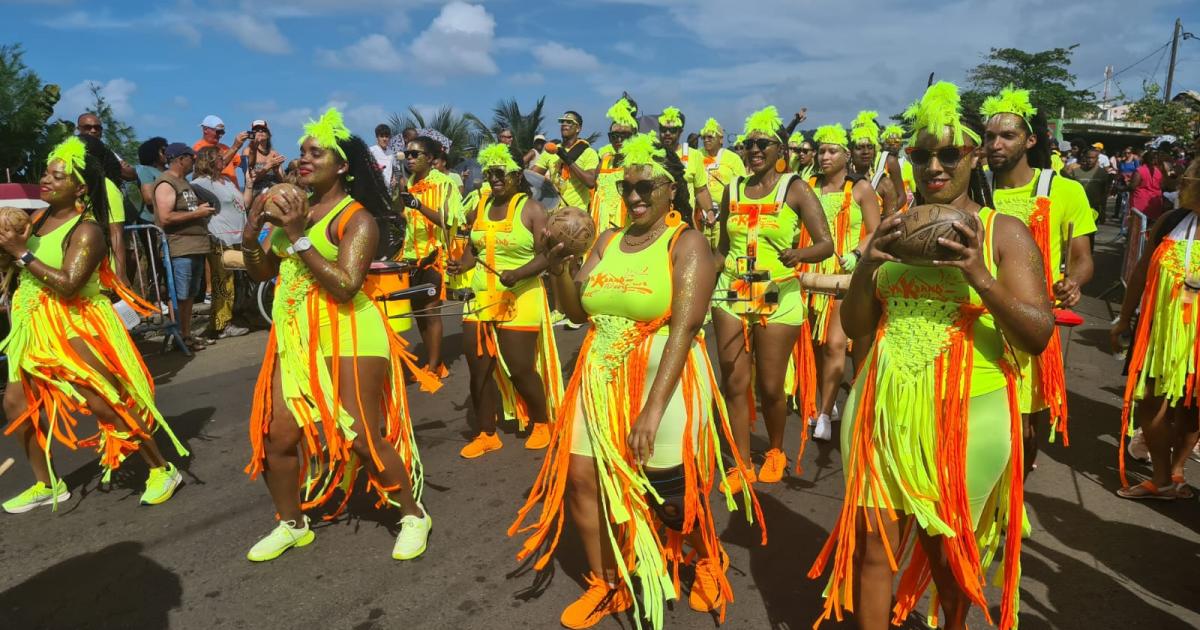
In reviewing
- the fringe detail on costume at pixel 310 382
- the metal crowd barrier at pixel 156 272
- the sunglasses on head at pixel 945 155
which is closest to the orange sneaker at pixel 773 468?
the fringe detail on costume at pixel 310 382

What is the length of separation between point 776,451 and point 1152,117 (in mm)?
21964

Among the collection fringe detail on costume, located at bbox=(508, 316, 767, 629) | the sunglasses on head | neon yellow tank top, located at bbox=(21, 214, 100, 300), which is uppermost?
the sunglasses on head

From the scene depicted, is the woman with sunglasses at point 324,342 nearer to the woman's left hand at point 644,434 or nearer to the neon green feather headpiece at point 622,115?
the woman's left hand at point 644,434

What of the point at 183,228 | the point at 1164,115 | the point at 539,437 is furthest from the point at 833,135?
the point at 1164,115

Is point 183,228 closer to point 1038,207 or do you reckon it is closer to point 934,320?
point 1038,207

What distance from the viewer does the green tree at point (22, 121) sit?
789 centimetres

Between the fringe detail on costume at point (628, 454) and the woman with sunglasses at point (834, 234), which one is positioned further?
the woman with sunglasses at point (834, 234)

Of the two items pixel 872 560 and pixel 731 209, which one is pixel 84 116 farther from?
pixel 872 560

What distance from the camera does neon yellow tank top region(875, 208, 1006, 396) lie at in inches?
96.2

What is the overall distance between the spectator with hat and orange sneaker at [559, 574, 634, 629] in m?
6.99

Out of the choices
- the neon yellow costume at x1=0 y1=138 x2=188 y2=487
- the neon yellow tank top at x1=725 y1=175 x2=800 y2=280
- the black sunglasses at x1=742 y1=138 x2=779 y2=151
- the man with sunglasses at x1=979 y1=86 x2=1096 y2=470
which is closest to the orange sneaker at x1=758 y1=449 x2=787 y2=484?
the neon yellow tank top at x1=725 y1=175 x2=800 y2=280

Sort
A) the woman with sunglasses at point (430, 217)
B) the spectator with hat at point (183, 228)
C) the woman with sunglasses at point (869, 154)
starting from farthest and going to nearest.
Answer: the spectator with hat at point (183, 228)
the woman with sunglasses at point (430, 217)
the woman with sunglasses at point (869, 154)

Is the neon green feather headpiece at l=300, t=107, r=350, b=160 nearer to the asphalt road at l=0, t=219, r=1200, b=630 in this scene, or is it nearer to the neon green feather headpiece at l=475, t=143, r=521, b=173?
the neon green feather headpiece at l=475, t=143, r=521, b=173

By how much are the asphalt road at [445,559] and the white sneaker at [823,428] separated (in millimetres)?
89
